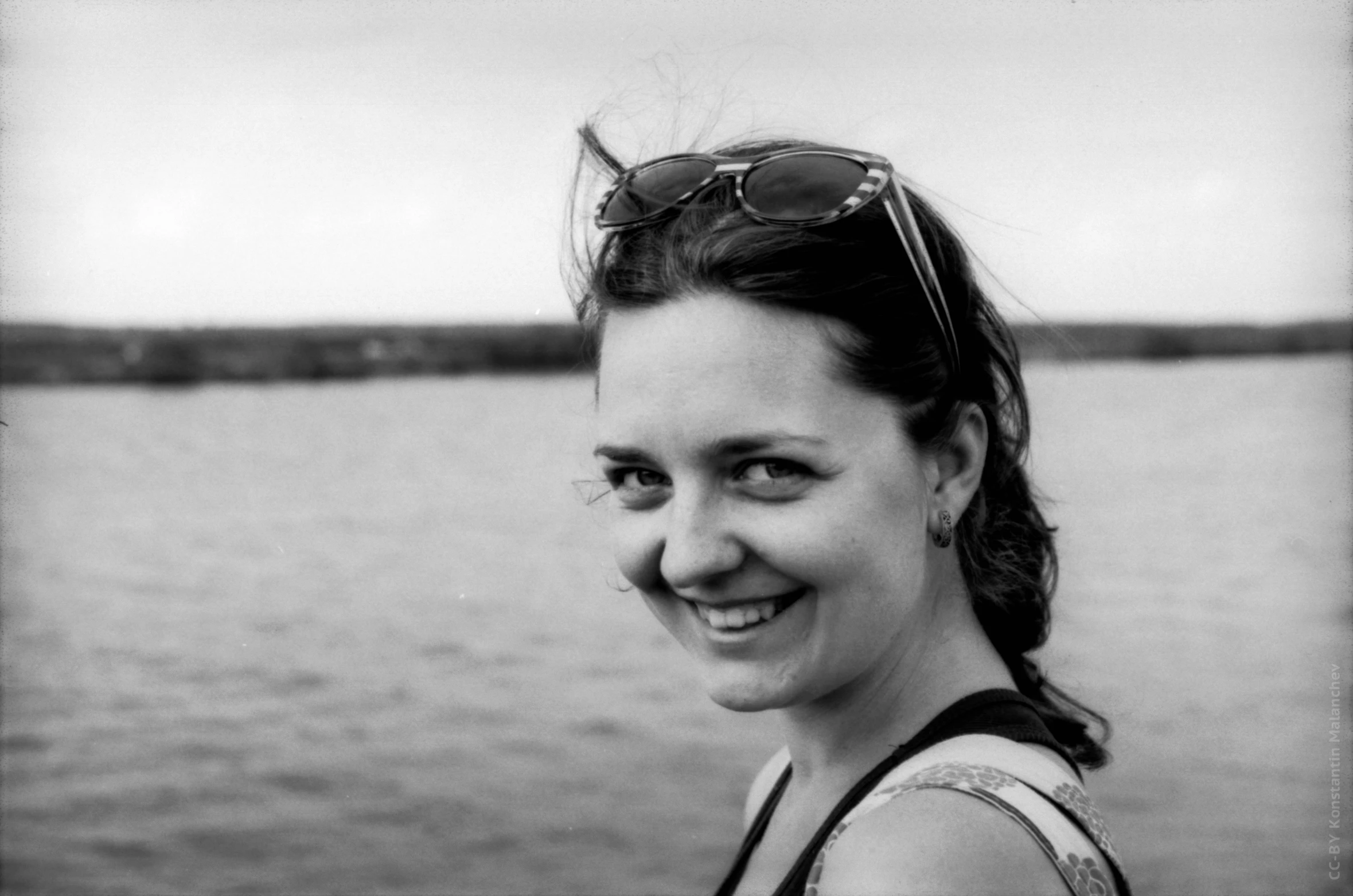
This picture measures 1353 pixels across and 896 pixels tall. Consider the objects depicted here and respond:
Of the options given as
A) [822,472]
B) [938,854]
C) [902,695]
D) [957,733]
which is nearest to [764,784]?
[902,695]

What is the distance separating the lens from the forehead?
1.72m

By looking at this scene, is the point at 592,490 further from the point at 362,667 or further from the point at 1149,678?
the point at 362,667

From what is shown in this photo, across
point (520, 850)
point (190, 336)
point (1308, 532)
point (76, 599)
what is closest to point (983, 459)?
point (520, 850)

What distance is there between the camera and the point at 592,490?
2.79 m

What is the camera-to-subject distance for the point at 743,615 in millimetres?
1792

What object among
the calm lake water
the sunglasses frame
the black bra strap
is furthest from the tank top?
the calm lake water

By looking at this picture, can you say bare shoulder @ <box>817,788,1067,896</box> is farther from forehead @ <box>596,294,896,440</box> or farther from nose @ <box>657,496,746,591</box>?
forehead @ <box>596,294,896,440</box>

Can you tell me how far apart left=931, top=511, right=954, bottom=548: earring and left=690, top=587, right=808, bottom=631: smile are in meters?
0.25

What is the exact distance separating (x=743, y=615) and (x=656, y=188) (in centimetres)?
66

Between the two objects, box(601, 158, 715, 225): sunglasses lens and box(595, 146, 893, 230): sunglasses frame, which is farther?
box(601, 158, 715, 225): sunglasses lens

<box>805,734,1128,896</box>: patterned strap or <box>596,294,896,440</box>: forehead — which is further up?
<box>596,294,896,440</box>: forehead

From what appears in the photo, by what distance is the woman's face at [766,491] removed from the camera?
5.64 feet

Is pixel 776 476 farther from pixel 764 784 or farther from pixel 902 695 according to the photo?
pixel 764 784

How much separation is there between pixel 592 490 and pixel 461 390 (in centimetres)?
5939
